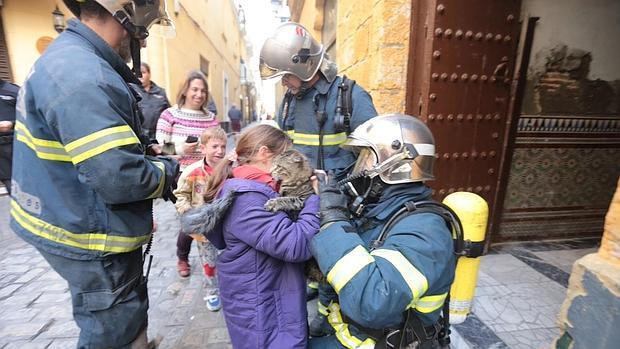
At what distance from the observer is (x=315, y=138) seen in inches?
103

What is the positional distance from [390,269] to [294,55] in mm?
1912

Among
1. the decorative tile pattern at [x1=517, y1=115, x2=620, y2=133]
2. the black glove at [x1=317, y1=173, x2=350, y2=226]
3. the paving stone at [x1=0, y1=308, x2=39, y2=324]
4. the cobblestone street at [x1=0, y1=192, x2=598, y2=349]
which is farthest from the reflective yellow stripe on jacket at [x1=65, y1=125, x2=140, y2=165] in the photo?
the decorative tile pattern at [x1=517, y1=115, x2=620, y2=133]

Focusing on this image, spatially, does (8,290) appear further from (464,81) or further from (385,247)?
(464,81)

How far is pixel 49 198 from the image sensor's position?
53.1 inches

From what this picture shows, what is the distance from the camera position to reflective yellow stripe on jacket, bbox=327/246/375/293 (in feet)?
3.78

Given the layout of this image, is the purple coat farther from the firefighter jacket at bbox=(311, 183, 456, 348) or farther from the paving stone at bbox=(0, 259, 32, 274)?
the paving stone at bbox=(0, 259, 32, 274)

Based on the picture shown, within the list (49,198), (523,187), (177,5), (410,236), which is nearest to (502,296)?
(523,187)

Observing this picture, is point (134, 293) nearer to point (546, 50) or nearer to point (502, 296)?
point (502, 296)

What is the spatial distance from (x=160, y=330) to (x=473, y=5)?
12.3ft

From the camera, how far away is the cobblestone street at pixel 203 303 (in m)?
2.27

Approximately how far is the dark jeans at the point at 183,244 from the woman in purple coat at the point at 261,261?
1.75 m

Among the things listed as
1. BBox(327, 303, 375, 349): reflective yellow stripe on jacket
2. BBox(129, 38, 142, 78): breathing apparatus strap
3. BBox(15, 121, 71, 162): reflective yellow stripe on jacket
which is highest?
BBox(129, 38, 142, 78): breathing apparatus strap

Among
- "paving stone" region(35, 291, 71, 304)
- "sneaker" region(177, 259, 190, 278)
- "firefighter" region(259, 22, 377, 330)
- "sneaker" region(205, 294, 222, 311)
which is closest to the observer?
"firefighter" region(259, 22, 377, 330)

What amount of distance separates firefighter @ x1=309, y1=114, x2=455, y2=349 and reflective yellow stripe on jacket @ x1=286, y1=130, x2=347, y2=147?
3.22 ft
